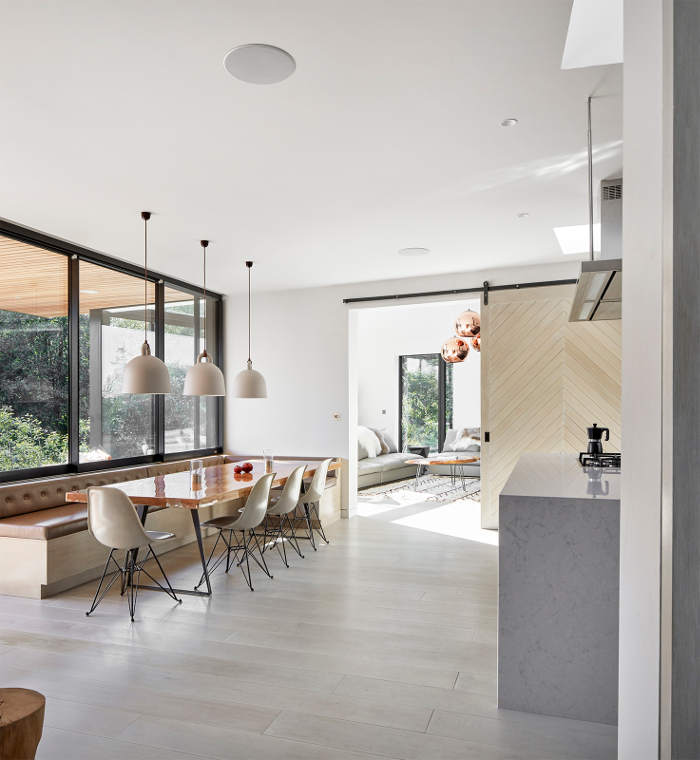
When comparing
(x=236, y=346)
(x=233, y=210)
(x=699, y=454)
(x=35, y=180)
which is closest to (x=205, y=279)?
(x=236, y=346)

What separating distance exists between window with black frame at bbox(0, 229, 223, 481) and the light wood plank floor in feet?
4.54

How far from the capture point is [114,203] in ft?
13.9

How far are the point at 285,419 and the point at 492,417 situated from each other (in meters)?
2.58

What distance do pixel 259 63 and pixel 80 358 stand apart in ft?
12.2

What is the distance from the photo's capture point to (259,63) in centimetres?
251

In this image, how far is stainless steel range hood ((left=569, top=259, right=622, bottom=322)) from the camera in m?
2.73

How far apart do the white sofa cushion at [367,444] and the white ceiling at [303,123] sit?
16.4ft

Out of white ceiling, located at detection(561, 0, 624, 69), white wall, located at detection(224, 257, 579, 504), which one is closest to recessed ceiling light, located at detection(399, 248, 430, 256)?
white wall, located at detection(224, 257, 579, 504)

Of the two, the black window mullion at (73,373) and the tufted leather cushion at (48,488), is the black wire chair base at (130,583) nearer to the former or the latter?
the tufted leather cushion at (48,488)

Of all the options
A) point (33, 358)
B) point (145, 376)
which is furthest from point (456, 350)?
point (33, 358)

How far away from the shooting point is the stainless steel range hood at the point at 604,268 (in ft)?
9.08

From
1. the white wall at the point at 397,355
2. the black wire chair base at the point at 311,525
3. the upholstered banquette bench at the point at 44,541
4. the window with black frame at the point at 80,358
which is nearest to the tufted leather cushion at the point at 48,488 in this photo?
the upholstered banquette bench at the point at 44,541

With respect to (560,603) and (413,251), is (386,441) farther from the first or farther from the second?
(560,603)

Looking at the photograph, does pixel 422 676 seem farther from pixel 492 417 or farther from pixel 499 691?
pixel 492 417
